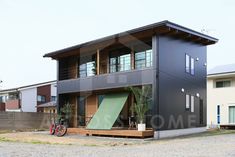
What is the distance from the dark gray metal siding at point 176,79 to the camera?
19812 mm

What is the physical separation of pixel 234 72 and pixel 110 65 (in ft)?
38.6

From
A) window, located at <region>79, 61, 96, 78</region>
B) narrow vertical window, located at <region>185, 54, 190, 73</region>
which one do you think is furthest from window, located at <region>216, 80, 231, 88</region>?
window, located at <region>79, 61, 96, 78</region>

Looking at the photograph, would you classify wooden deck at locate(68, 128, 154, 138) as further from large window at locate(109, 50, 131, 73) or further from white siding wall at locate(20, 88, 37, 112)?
white siding wall at locate(20, 88, 37, 112)

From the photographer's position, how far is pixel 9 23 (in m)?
19.0

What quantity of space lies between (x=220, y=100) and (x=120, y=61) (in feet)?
40.4

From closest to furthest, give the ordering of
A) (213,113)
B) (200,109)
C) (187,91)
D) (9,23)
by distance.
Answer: (9,23) → (187,91) → (200,109) → (213,113)

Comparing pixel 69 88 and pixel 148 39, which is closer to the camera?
pixel 148 39

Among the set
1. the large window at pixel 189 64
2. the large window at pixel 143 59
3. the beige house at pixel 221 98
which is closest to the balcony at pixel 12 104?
the beige house at pixel 221 98

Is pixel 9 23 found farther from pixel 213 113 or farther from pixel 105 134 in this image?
pixel 213 113

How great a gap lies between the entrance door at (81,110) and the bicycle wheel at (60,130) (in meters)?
3.81

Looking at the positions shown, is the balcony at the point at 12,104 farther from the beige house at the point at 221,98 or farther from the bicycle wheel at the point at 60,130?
the beige house at the point at 221,98

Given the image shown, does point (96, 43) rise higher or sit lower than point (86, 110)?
higher

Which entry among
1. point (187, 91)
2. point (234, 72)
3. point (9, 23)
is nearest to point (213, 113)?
point (234, 72)

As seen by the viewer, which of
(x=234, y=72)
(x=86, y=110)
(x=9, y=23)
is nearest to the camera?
(x=9, y=23)
